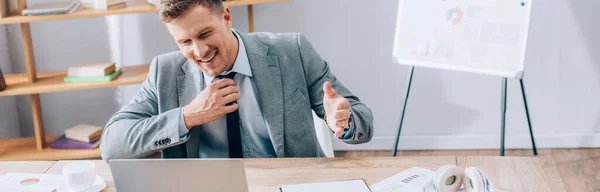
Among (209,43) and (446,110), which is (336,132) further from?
(446,110)

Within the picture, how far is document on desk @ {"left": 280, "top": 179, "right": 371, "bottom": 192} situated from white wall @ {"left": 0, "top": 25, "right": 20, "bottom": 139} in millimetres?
2369

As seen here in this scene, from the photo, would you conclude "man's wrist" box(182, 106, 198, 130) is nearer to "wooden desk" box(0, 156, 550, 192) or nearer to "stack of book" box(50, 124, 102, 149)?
"wooden desk" box(0, 156, 550, 192)

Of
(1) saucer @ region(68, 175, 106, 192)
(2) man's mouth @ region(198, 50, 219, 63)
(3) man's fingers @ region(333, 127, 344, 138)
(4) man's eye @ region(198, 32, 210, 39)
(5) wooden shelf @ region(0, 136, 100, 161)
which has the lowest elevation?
(5) wooden shelf @ region(0, 136, 100, 161)

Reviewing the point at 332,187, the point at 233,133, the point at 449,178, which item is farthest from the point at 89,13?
the point at 449,178

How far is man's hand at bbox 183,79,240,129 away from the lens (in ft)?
5.82

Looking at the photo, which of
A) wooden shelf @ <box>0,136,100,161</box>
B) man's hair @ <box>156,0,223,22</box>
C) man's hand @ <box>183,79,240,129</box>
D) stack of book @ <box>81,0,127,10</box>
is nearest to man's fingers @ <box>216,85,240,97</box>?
man's hand @ <box>183,79,240,129</box>

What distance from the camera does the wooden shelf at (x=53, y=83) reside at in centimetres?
310

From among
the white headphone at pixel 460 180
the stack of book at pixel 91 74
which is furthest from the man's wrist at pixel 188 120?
the stack of book at pixel 91 74

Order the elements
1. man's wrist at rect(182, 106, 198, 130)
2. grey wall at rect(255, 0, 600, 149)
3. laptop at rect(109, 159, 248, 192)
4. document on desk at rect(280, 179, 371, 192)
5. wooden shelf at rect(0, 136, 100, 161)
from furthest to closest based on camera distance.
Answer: grey wall at rect(255, 0, 600, 149) → wooden shelf at rect(0, 136, 100, 161) → man's wrist at rect(182, 106, 198, 130) → document on desk at rect(280, 179, 371, 192) → laptop at rect(109, 159, 248, 192)

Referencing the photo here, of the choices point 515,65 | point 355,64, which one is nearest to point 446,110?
point 355,64

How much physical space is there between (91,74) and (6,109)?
2.42 ft

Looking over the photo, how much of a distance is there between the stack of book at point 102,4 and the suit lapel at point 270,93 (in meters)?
1.29

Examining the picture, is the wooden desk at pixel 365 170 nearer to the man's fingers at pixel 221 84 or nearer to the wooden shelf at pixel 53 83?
the man's fingers at pixel 221 84

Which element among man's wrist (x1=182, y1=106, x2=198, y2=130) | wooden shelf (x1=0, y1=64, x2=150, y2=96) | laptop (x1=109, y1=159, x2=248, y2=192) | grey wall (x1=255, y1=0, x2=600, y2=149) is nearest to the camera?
laptop (x1=109, y1=159, x2=248, y2=192)
